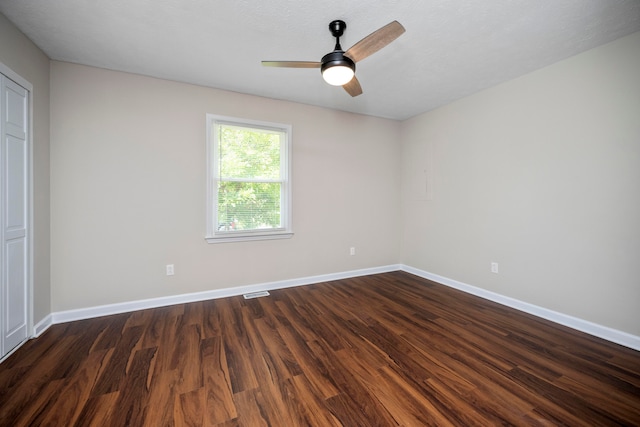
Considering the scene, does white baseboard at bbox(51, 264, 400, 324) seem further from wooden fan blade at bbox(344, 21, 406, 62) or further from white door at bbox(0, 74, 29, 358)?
wooden fan blade at bbox(344, 21, 406, 62)

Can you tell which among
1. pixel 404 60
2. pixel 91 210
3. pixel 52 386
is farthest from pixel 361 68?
pixel 52 386

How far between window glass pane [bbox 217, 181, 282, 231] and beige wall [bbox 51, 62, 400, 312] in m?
0.23

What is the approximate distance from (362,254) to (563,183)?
2.60m

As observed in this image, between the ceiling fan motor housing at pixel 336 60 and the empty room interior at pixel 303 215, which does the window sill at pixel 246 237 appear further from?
the ceiling fan motor housing at pixel 336 60

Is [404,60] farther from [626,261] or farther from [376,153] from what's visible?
[626,261]

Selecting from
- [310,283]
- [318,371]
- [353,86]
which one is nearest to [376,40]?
[353,86]

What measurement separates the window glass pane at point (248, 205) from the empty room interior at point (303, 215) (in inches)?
1.1

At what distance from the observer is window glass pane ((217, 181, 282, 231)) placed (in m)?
3.26

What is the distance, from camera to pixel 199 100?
10.2 ft

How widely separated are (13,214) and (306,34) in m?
2.81

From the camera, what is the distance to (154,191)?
291 centimetres

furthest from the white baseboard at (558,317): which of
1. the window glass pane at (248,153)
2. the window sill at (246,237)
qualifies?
the window glass pane at (248,153)

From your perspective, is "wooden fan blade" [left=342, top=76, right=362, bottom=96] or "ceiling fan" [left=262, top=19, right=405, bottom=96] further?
"wooden fan blade" [left=342, top=76, right=362, bottom=96]

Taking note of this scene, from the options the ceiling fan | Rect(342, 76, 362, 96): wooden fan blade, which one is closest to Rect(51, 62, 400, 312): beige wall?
Rect(342, 76, 362, 96): wooden fan blade
